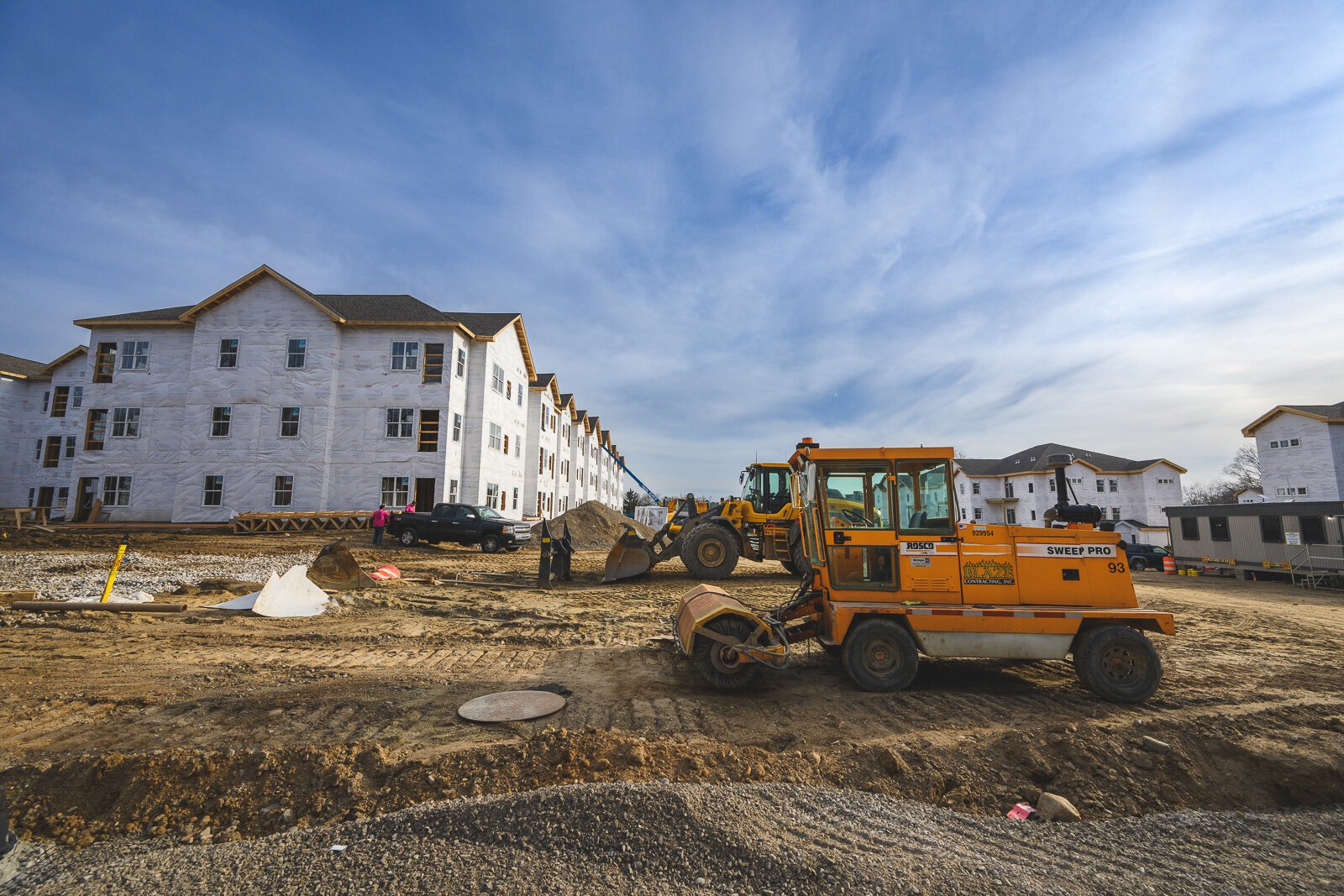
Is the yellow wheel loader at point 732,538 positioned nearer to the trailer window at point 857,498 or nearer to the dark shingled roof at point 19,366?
the trailer window at point 857,498

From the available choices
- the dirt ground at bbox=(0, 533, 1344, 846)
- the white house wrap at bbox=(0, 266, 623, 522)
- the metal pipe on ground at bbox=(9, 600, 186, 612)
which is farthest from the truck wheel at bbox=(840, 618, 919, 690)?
→ the white house wrap at bbox=(0, 266, 623, 522)

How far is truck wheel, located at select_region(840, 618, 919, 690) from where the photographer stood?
6.38 metres

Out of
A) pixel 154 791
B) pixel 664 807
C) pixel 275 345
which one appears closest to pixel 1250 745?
pixel 664 807

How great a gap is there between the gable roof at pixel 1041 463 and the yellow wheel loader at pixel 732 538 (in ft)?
140

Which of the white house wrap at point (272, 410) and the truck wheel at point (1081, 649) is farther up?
the white house wrap at point (272, 410)

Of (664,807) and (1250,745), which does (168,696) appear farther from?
(1250,745)

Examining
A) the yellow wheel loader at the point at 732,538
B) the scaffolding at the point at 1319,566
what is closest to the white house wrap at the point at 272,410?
the yellow wheel loader at the point at 732,538

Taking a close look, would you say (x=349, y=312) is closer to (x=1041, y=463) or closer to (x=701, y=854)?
(x=701, y=854)

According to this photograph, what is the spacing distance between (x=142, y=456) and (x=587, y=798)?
3475 cm

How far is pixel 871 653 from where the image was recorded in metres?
6.48

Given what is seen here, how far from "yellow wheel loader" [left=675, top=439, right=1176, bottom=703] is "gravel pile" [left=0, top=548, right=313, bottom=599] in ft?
38.8

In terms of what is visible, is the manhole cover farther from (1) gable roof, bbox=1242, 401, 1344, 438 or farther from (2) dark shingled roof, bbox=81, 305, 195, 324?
(1) gable roof, bbox=1242, 401, 1344, 438

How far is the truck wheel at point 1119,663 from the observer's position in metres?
6.17

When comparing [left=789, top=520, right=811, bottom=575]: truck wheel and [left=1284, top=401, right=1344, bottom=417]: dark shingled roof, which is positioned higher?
[left=1284, top=401, right=1344, bottom=417]: dark shingled roof
